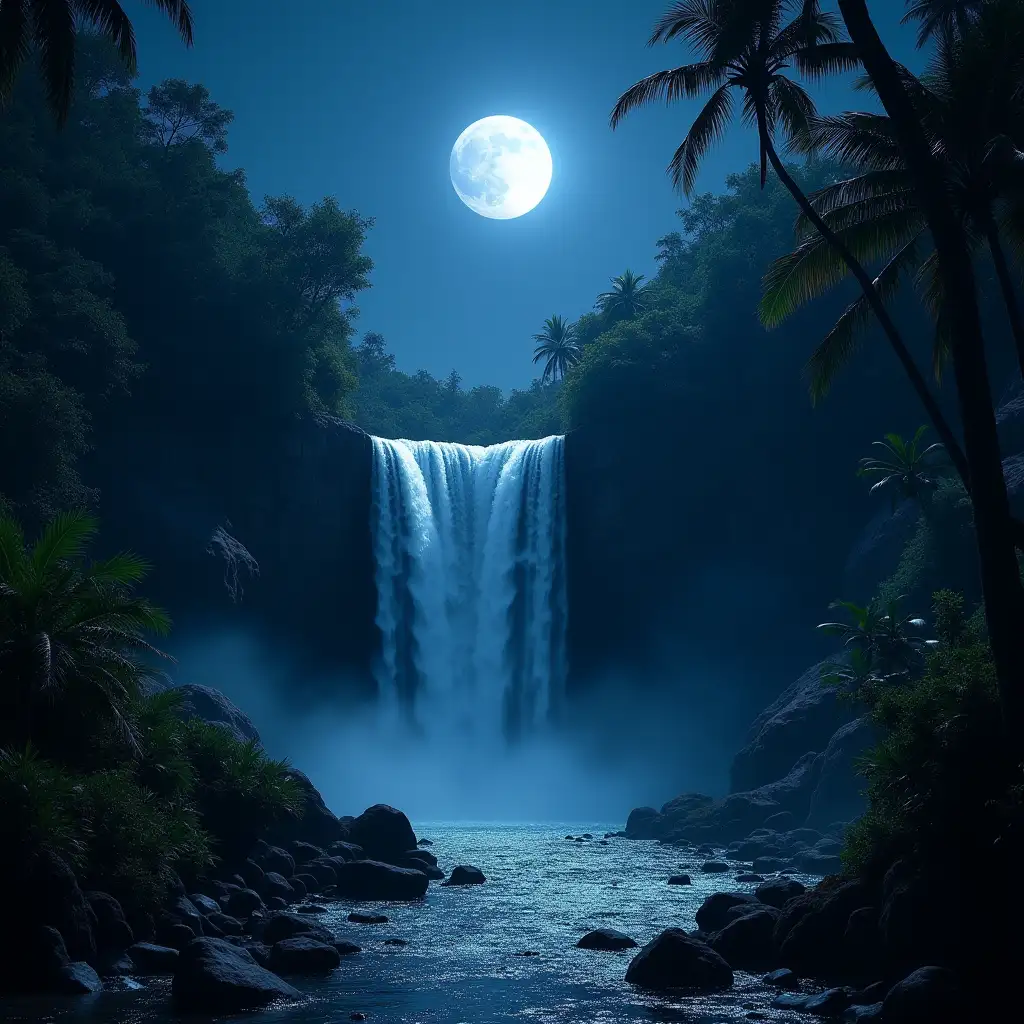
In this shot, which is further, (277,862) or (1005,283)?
(277,862)

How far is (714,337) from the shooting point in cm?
5041

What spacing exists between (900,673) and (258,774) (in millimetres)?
18054

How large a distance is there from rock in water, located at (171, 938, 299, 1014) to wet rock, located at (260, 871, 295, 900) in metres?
7.93

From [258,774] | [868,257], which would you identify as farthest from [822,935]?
[258,774]

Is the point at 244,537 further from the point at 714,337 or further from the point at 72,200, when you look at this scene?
the point at 714,337

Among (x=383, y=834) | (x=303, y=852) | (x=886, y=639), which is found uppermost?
(x=886, y=639)

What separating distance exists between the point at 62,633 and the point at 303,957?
610 cm

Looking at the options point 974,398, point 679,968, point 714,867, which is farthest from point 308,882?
point 974,398

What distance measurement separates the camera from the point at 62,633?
48.3 feet

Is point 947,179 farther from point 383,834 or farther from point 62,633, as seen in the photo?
point 383,834

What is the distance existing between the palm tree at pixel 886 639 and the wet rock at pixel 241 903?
1873cm

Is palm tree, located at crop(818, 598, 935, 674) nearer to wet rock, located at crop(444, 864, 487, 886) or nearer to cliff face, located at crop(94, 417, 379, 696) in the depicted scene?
wet rock, located at crop(444, 864, 487, 886)

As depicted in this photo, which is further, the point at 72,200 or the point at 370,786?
the point at 370,786

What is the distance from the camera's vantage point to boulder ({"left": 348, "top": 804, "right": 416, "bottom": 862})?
25.0m
